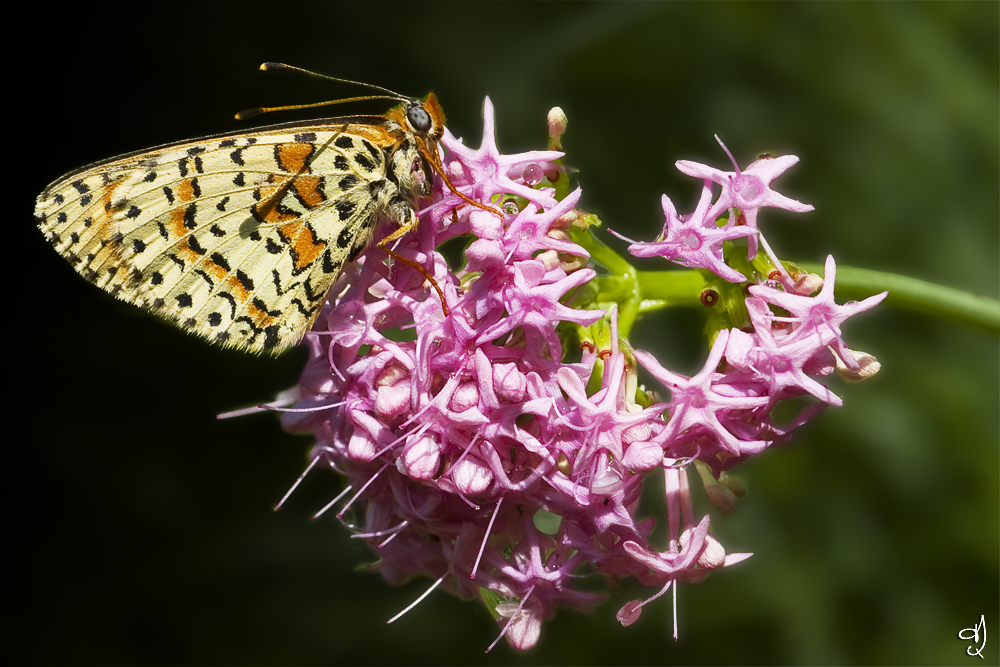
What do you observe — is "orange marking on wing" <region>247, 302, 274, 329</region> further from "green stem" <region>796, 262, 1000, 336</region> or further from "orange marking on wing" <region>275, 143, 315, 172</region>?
"green stem" <region>796, 262, 1000, 336</region>

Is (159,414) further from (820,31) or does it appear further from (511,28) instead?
(820,31)

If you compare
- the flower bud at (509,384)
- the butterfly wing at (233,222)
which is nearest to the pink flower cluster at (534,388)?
the flower bud at (509,384)

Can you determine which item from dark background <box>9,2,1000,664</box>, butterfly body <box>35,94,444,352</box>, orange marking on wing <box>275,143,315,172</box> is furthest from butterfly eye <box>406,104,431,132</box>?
dark background <box>9,2,1000,664</box>

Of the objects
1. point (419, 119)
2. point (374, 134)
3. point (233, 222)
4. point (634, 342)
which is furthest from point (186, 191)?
point (634, 342)

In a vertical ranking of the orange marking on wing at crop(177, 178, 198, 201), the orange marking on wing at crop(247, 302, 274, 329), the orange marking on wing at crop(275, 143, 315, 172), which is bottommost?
the orange marking on wing at crop(247, 302, 274, 329)

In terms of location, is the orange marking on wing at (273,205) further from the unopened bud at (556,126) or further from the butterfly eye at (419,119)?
the unopened bud at (556,126)

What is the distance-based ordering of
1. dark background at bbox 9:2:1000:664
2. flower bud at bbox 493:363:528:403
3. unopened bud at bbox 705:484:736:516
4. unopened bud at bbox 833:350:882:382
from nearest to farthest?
flower bud at bbox 493:363:528:403, unopened bud at bbox 833:350:882:382, unopened bud at bbox 705:484:736:516, dark background at bbox 9:2:1000:664

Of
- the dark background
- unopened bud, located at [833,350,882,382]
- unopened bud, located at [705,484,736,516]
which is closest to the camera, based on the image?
unopened bud, located at [833,350,882,382]
